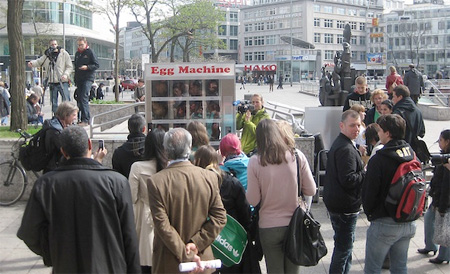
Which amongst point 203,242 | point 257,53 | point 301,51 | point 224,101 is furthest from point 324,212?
point 257,53

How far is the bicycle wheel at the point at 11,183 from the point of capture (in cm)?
893

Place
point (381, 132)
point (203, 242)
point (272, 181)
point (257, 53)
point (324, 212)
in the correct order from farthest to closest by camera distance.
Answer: point (257, 53) < point (324, 212) < point (381, 132) < point (272, 181) < point (203, 242)

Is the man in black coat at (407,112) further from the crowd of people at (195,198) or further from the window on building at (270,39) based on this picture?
the window on building at (270,39)

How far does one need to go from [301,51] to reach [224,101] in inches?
4227

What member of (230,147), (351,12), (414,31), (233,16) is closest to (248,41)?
(233,16)

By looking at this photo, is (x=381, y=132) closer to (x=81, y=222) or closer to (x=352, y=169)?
(x=352, y=169)

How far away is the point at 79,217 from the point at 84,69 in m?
8.83

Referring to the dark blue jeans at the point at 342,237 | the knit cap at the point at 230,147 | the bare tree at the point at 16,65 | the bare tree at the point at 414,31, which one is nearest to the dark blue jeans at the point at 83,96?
the bare tree at the point at 16,65

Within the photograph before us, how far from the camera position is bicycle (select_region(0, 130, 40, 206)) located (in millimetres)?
8922

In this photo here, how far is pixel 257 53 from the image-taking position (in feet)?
417

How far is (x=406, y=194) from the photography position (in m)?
4.76

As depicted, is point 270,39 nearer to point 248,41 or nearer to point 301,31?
point 248,41

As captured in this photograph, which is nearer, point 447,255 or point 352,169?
point 352,169

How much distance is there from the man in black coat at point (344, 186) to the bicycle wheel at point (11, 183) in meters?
5.46
